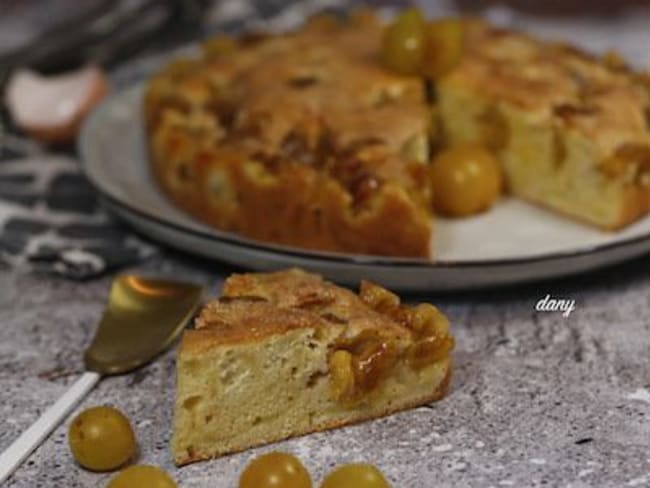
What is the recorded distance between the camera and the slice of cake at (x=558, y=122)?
3539mm

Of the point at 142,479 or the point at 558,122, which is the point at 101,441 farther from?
the point at 558,122

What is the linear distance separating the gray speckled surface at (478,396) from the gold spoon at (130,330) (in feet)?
0.11

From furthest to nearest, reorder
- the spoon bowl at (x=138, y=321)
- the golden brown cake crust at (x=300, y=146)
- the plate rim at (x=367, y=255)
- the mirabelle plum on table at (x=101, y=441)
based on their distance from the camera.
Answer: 1. the golden brown cake crust at (x=300, y=146)
2. the plate rim at (x=367, y=255)
3. the spoon bowl at (x=138, y=321)
4. the mirabelle plum on table at (x=101, y=441)

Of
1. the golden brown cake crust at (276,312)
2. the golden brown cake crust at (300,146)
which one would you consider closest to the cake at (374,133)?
the golden brown cake crust at (300,146)

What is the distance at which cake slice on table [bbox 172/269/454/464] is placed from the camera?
8.82 ft

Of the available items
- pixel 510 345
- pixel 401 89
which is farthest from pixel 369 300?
pixel 401 89

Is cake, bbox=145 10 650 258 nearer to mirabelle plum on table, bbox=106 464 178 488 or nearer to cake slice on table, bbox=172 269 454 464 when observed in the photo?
cake slice on table, bbox=172 269 454 464

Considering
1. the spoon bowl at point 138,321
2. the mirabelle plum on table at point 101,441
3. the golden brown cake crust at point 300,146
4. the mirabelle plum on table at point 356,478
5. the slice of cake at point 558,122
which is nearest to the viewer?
the mirabelle plum on table at point 356,478

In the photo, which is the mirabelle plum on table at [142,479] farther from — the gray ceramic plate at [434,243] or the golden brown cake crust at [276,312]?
the gray ceramic plate at [434,243]

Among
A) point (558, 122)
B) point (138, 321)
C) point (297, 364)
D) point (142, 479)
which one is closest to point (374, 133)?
point (558, 122)

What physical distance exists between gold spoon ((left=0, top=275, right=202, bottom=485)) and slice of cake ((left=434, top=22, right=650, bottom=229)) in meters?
1.02

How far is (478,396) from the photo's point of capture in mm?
2914

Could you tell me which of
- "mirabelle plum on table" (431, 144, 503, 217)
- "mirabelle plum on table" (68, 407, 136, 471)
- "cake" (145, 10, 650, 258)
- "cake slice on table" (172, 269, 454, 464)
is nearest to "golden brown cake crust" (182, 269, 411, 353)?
"cake slice on table" (172, 269, 454, 464)

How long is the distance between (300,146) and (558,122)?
0.68 meters
